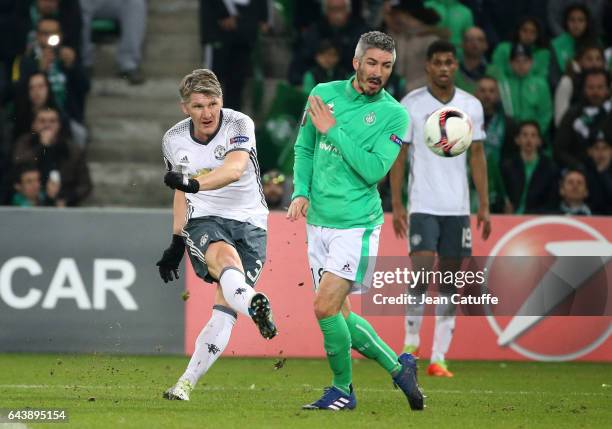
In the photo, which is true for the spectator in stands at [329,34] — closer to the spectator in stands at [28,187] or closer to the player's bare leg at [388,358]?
the spectator in stands at [28,187]

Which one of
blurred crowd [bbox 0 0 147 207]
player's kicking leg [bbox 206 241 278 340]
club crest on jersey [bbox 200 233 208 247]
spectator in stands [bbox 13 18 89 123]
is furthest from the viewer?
spectator in stands [bbox 13 18 89 123]

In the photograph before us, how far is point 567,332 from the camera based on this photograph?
1258 centimetres

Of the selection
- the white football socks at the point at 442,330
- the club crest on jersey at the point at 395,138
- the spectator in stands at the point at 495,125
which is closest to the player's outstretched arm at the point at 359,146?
the club crest on jersey at the point at 395,138

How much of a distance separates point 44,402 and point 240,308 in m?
1.50

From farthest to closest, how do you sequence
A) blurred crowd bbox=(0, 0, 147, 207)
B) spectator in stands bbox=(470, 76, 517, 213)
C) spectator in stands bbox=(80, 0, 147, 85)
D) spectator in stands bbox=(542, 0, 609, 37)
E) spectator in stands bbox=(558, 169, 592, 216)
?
spectator in stands bbox=(542, 0, 609, 37)
spectator in stands bbox=(80, 0, 147, 85)
spectator in stands bbox=(470, 76, 517, 213)
blurred crowd bbox=(0, 0, 147, 207)
spectator in stands bbox=(558, 169, 592, 216)

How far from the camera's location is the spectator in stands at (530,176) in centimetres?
1403

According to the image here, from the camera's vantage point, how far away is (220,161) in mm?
8531

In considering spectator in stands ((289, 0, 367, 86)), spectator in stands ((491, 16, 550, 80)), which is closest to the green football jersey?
spectator in stands ((289, 0, 367, 86))

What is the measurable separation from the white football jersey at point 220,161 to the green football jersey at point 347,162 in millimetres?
448

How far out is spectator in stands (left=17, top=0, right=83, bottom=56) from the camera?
15.3 meters

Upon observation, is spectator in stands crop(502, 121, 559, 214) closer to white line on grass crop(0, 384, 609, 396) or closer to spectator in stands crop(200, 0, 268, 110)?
spectator in stands crop(200, 0, 268, 110)

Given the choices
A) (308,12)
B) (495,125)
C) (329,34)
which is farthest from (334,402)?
(308,12)

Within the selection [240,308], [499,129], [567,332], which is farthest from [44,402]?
[499,129]

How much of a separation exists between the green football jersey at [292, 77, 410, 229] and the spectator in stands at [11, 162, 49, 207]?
571cm
